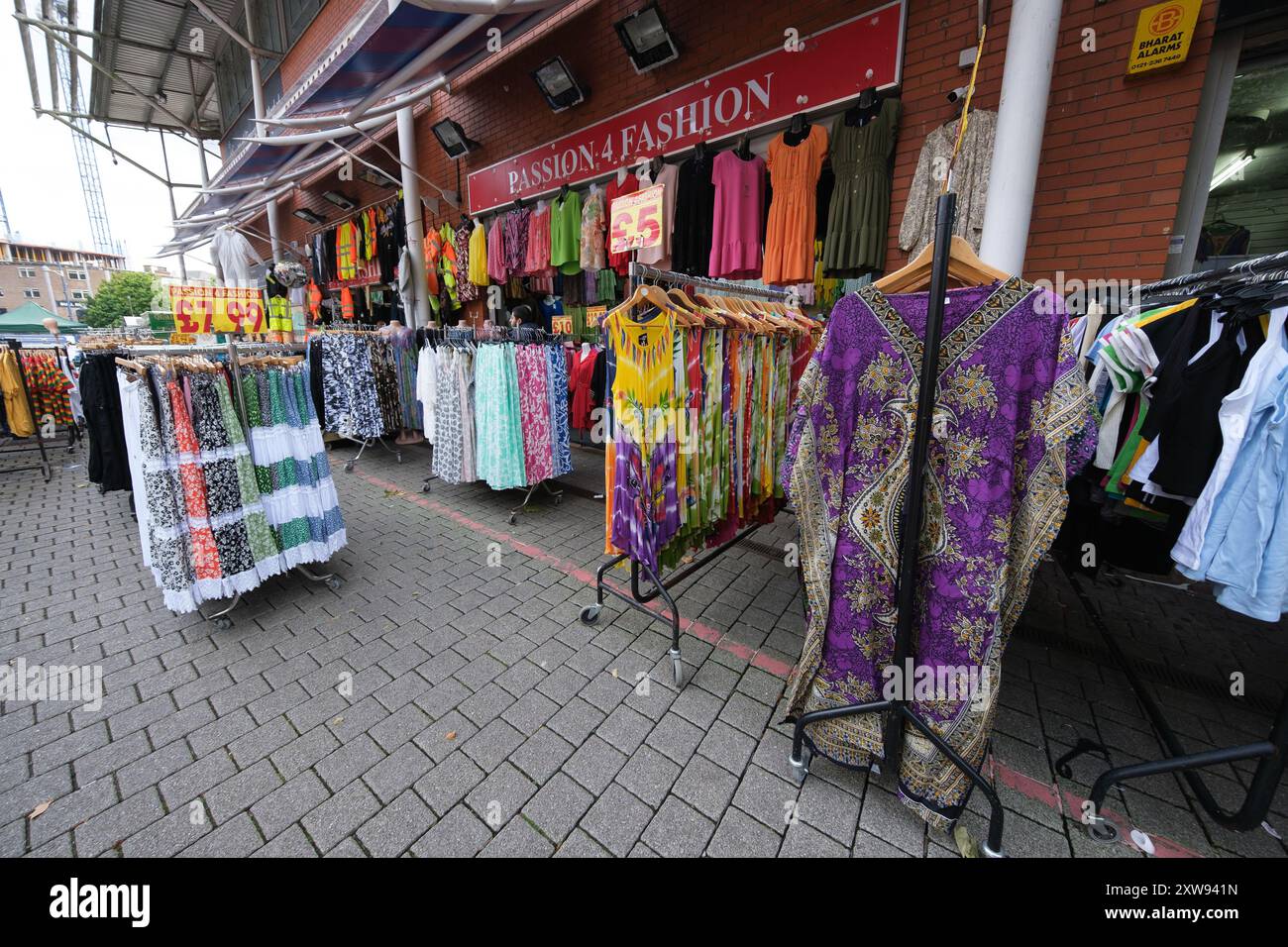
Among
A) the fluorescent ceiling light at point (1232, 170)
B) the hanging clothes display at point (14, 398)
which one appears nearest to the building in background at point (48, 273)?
the hanging clothes display at point (14, 398)

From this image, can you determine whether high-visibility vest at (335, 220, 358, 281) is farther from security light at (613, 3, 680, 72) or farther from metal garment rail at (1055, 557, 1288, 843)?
metal garment rail at (1055, 557, 1288, 843)

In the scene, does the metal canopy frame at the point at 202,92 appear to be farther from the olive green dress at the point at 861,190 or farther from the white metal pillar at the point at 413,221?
the olive green dress at the point at 861,190

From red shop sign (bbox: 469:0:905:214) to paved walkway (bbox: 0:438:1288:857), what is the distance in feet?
14.2

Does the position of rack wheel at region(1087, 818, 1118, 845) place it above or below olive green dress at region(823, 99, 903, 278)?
below

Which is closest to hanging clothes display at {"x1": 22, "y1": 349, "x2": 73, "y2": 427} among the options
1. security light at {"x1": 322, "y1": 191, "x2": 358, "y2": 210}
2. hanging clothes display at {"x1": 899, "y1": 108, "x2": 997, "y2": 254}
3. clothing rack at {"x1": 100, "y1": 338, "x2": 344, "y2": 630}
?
clothing rack at {"x1": 100, "y1": 338, "x2": 344, "y2": 630}

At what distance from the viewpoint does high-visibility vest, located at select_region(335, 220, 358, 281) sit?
10.1 meters

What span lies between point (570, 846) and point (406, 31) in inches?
274

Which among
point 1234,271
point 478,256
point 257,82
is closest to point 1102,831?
point 1234,271

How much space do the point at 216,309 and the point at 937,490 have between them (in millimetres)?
3764

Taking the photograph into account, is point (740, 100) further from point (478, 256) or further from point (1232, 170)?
point (478, 256)

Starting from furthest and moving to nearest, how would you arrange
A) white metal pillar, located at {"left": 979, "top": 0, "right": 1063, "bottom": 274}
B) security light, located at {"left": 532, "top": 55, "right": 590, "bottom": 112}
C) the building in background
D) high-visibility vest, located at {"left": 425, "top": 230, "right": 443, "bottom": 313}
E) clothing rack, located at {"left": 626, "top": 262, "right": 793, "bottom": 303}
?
the building in background < high-visibility vest, located at {"left": 425, "top": 230, "right": 443, "bottom": 313} < security light, located at {"left": 532, "top": 55, "right": 590, "bottom": 112} < white metal pillar, located at {"left": 979, "top": 0, "right": 1063, "bottom": 274} < clothing rack, located at {"left": 626, "top": 262, "right": 793, "bottom": 303}

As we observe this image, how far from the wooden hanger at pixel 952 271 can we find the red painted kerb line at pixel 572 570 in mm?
1930

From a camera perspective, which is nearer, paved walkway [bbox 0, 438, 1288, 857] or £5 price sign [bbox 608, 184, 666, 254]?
paved walkway [bbox 0, 438, 1288, 857]

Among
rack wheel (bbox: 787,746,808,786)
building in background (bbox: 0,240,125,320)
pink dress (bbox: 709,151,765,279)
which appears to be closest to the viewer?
rack wheel (bbox: 787,746,808,786)
